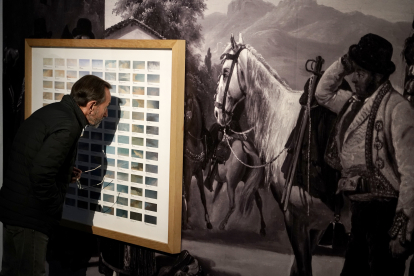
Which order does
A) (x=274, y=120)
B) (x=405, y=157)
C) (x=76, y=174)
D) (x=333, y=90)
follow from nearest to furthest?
(x=405, y=157) < (x=333, y=90) < (x=274, y=120) < (x=76, y=174)

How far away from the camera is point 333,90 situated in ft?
7.13

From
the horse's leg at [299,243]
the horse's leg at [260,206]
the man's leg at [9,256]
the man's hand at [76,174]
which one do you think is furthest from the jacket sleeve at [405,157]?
the man's leg at [9,256]

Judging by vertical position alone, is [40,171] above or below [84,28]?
below

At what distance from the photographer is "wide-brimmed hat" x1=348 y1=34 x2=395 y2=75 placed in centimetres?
207

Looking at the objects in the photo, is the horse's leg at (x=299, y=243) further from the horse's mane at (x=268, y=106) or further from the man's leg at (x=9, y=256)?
the man's leg at (x=9, y=256)

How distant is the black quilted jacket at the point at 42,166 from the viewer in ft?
7.26

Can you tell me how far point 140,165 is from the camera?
264cm

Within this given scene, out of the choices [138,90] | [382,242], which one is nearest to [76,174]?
[138,90]

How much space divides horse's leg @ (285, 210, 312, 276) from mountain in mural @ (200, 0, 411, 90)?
709mm

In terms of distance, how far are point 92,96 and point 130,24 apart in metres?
0.52

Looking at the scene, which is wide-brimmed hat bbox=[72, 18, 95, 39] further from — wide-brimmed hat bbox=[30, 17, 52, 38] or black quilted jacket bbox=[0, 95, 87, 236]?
black quilted jacket bbox=[0, 95, 87, 236]

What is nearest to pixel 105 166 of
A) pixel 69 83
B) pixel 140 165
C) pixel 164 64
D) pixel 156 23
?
pixel 140 165

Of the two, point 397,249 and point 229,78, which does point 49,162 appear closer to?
point 229,78

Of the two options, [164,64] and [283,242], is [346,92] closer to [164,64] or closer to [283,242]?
[283,242]
